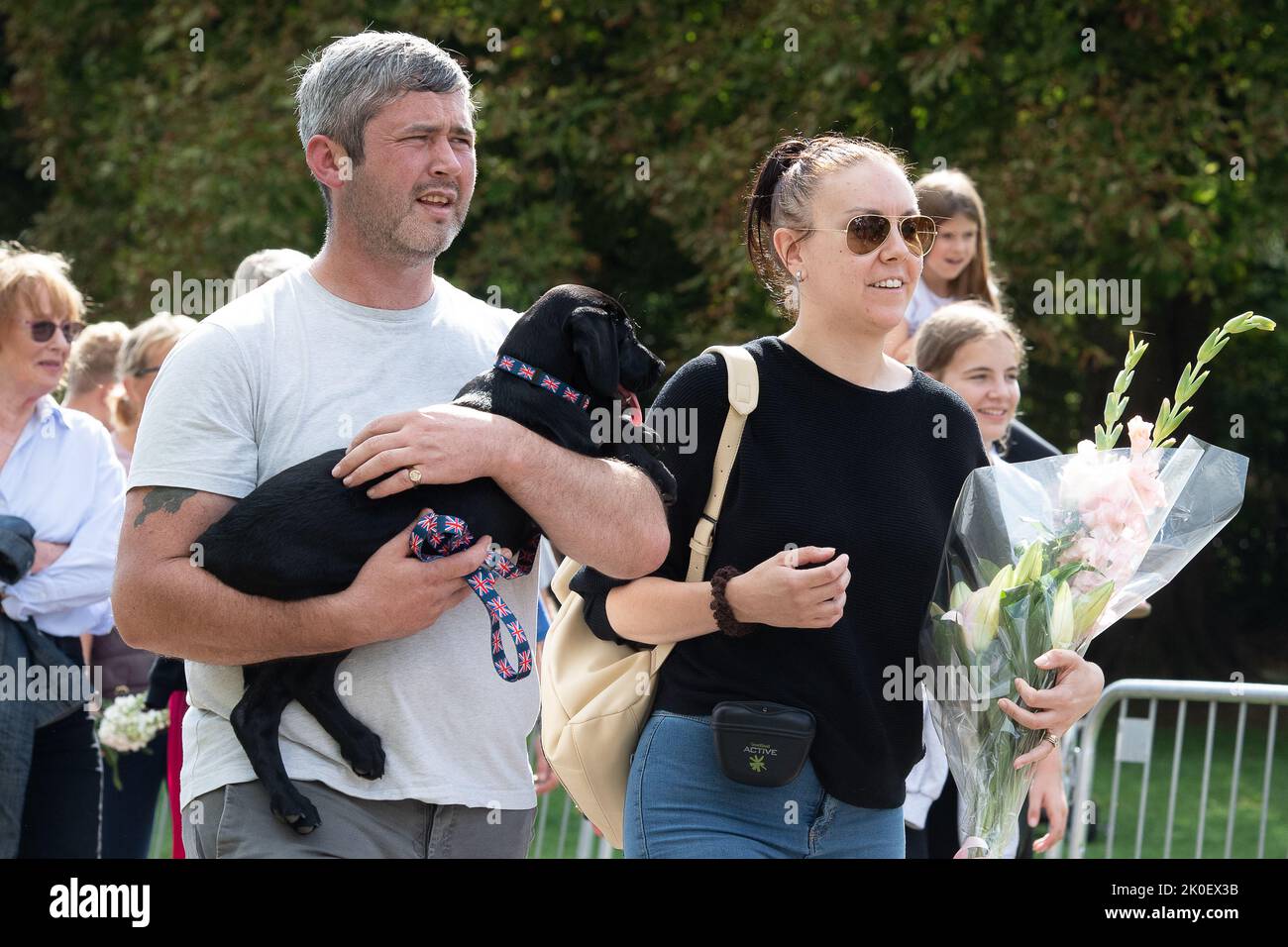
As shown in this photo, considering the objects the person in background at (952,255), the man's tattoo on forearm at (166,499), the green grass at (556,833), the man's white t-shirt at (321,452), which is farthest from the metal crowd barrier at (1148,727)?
the man's tattoo on forearm at (166,499)

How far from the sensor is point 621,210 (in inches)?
513

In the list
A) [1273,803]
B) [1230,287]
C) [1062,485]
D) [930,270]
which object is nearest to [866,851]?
[1062,485]

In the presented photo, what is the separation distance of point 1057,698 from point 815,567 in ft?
1.78

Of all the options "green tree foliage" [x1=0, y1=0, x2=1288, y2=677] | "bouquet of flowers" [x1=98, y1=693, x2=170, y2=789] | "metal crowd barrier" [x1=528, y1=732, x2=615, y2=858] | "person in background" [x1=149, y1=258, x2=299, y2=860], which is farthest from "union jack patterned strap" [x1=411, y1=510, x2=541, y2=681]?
"green tree foliage" [x1=0, y1=0, x2=1288, y2=677]

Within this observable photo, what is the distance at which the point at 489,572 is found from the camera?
281 cm

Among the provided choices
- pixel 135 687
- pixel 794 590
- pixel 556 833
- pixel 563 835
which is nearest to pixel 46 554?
pixel 135 687

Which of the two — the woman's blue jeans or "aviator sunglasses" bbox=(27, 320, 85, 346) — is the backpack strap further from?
"aviator sunglasses" bbox=(27, 320, 85, 346)

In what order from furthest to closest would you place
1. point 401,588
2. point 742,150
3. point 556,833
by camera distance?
point 742,150 → point 556,833 → point 401,588

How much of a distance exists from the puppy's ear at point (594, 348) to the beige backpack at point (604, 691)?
236 millimetres

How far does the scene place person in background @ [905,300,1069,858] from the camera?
13.7 ft

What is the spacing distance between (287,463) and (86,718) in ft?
8.24

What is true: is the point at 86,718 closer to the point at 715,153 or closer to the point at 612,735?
the point at 612,735

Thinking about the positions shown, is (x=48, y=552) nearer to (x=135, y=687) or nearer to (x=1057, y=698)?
(x=135, y=687)

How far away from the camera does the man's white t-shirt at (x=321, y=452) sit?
271cm
